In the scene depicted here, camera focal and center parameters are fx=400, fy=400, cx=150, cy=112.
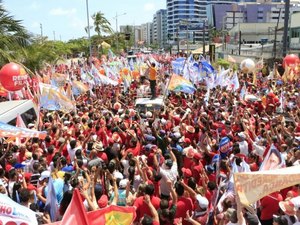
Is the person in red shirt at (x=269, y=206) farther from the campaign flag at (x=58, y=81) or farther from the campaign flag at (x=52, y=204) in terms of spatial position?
the campaign flag at (x=58, y=81)

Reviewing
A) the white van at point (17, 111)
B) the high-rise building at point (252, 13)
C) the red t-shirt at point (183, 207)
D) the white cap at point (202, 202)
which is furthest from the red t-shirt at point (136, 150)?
the high-rise building at point (252, 13)

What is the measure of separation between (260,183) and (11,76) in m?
9.49

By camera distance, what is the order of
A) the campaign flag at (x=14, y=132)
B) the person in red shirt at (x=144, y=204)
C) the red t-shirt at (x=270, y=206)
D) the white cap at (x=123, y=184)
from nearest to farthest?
the person in red shirt at (x=144, y=204), the red t-shirt at (x=270, y=206), the white cap at (x=123, y=184), the campaign flag at (x=14, y=132)

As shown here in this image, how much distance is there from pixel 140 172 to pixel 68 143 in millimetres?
2266

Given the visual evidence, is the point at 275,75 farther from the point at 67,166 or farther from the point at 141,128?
the point at 67,166

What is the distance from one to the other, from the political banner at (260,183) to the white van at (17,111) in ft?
23.0

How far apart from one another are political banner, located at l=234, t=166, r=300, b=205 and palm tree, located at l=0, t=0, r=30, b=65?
10376mm

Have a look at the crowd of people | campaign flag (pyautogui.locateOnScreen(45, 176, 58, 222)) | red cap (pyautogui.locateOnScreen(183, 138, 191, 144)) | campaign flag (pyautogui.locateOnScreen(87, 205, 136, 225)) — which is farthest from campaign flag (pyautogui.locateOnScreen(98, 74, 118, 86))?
campaign flag (pyautogui.locateOnScreen(87, 205, 136, 225))

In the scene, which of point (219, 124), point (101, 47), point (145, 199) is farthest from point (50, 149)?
point (101, 47)

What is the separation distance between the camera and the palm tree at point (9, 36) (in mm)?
12555

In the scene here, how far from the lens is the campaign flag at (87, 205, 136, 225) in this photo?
14.4 feet

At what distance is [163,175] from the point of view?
6.14 meters

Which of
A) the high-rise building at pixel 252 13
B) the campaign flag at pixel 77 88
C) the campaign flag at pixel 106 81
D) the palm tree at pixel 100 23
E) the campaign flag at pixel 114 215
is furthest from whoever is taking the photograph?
the high-rise building at pixel 252 13

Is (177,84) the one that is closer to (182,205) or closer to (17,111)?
(17,111)
